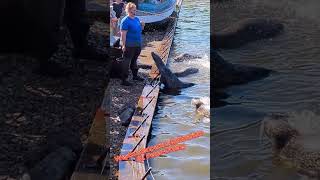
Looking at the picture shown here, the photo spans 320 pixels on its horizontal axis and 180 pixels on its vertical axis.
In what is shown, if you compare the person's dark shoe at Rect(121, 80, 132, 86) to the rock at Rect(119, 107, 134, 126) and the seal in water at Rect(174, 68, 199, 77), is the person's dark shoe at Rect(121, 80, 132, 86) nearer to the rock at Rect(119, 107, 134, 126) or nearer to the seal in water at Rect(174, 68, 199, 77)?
the rock at Rect(119, 107, 134, 126)

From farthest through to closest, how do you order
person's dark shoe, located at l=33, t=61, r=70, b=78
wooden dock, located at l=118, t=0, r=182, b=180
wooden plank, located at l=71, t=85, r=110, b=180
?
person's dark shoe, located at l=33, t=61, r=70, b=78, wooden dock, located at l=118, t=0, r=182, b=180, wooden plank, located at l=71, t=85, r=110, b=180

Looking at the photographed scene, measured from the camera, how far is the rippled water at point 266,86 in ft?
21.2

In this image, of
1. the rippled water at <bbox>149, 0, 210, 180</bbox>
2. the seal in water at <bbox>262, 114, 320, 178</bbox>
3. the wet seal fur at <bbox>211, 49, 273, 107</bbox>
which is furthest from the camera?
the wet seal fur at <bbox>211, 49, 273, 107</bbox>

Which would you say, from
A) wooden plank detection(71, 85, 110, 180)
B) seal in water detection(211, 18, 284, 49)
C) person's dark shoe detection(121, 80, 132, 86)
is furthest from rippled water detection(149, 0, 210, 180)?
seal in water detection(211, 18, 284, 49)

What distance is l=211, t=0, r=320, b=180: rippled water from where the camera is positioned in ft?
21.2

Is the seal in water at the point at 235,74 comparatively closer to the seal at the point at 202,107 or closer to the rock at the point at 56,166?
the seal at the point at 202,107

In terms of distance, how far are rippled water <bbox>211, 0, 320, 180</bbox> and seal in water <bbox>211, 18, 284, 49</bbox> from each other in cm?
16

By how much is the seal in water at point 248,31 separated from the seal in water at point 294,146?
11.8 ft

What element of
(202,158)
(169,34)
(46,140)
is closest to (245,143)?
(202,158)

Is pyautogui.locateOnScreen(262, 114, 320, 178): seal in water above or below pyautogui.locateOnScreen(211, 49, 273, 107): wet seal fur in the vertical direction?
above

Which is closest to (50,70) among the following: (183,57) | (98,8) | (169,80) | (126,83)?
(98,8)

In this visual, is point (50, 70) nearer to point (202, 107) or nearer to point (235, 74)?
point (202, 107)

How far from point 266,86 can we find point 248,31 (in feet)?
4.67

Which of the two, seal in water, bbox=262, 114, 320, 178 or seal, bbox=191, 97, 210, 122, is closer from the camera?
seal in water, bbox=262, 114, 320, 178
